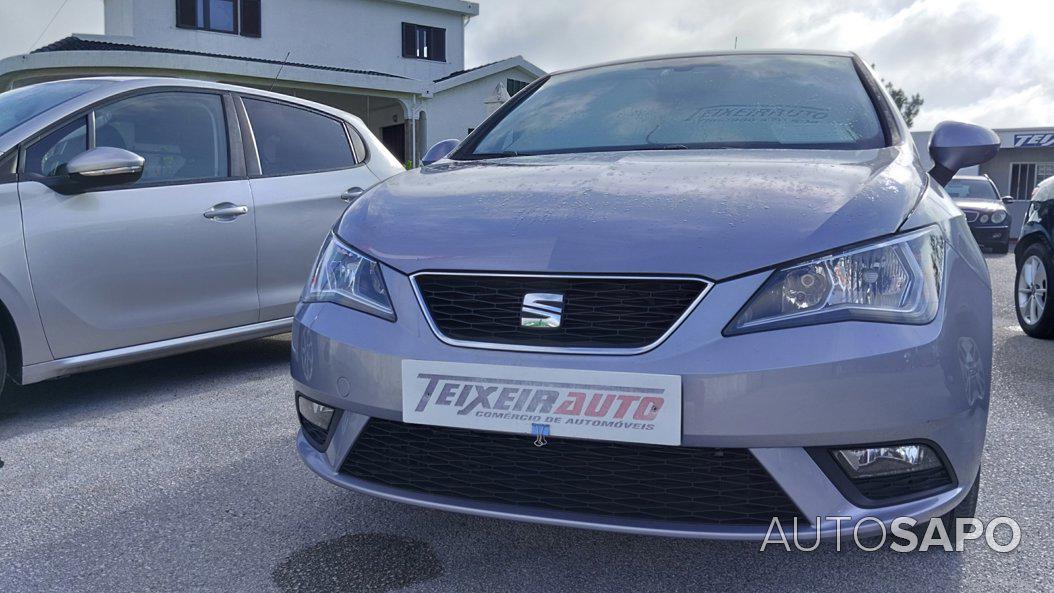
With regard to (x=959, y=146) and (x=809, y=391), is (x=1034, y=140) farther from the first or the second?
(x=809, y=391)

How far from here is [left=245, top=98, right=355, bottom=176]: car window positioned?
165 inches

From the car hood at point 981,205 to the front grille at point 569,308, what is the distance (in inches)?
573

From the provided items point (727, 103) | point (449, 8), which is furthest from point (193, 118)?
point (449, 8)

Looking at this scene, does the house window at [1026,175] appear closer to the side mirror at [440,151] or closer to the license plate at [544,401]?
the side mirror at [440,151]

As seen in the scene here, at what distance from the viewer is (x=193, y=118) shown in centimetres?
395

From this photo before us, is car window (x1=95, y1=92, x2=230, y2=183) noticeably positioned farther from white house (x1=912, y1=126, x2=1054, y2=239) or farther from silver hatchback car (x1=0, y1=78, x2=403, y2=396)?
→ white house (x1=912, y1=126, x2=1054, y2=239)

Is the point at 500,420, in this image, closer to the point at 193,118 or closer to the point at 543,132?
the point at 543,132

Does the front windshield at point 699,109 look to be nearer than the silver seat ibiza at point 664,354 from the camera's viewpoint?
No

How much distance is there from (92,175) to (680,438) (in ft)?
8.90

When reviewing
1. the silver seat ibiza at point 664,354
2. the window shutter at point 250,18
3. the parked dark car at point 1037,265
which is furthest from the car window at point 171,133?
the window shutter at point 250,18

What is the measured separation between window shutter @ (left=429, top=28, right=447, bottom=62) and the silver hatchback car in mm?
18124

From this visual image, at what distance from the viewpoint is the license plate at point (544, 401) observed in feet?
5.49

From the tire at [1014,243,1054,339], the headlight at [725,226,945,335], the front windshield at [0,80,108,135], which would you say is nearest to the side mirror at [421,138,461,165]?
the front windshield at [0,80,108,135]

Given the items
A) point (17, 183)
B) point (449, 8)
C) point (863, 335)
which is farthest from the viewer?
point (449, 8)
